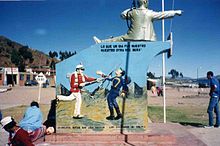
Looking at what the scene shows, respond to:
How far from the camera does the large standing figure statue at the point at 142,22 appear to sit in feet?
26.8

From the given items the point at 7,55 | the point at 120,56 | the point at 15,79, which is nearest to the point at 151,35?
the point at 120,56

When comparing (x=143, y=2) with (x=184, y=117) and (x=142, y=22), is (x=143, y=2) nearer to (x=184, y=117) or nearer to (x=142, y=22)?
(x=142, y=22)

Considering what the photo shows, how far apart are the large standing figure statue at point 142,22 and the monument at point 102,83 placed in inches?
11.8

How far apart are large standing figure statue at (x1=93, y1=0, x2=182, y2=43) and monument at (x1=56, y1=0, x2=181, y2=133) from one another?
0.99 feet

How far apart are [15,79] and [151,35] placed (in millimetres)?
58873

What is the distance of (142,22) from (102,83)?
2078mm

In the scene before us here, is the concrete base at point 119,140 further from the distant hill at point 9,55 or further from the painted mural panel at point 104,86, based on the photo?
the distant hill at point 9,55

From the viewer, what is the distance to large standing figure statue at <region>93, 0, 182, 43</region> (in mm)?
8172

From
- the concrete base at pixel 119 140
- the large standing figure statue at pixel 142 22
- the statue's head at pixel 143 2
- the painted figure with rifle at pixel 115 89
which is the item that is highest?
the statue's head at pixel 143 2

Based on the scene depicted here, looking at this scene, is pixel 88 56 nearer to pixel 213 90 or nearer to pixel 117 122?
pixel 117 122

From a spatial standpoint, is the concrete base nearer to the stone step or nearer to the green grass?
the stone step

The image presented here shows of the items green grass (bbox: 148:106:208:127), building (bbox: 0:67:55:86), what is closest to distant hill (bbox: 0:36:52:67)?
building (bbox: 0:67:55:86)

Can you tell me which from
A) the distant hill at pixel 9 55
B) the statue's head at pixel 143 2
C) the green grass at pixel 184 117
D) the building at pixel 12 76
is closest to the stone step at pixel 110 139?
the statue's head at pixel 143 2

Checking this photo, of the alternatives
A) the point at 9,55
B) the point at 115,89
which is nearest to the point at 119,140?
the point at 115,89
